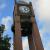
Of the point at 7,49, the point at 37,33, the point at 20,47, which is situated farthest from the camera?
the point at 37,33

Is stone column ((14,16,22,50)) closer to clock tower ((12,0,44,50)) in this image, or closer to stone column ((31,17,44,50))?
clock tower ((12,0,44,50))

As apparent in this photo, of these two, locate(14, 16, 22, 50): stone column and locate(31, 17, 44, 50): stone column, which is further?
locate(31, 17, 44, 50): stone column

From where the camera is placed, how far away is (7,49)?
11.9 metres

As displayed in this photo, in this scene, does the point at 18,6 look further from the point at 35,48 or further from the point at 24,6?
the point at 35,48

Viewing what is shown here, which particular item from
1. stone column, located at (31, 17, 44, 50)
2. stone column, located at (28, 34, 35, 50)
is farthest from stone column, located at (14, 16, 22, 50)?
stone column, located at (28, 34, 35, 50)

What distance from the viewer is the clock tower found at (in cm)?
1518

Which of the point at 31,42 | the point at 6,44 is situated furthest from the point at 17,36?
the point at 6,44

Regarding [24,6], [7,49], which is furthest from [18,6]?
[7,49]

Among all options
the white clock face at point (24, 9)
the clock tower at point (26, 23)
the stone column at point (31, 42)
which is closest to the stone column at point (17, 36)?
the clock tower at point (26, 23)

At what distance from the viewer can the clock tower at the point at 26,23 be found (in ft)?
49.8

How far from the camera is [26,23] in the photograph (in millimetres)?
15750

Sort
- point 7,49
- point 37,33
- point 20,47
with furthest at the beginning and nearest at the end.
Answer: point 37,33, point 20,47, point 7,49

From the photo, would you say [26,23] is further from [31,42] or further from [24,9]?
[31,42]

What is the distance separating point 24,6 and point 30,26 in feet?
5.43
